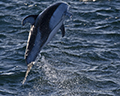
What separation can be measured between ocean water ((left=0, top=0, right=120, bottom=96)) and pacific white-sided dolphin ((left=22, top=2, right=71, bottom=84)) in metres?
1.68

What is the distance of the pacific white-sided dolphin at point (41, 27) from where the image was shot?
6262mm

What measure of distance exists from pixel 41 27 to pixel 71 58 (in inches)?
113

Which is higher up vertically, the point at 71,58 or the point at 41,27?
the point at 41,27

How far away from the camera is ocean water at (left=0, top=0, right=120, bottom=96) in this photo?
7.79 metres

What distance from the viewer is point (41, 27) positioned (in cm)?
650

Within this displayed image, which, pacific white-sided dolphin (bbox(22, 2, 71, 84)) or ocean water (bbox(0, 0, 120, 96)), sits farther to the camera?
ocean water (bbox(0, 0, 120, 96))

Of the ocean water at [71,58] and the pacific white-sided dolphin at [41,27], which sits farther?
the ocean water at [71,58]

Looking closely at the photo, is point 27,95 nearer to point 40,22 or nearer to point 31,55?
point 31,55

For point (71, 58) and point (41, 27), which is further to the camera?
point (71, 58)

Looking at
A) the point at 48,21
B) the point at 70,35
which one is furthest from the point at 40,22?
the point at 70,35

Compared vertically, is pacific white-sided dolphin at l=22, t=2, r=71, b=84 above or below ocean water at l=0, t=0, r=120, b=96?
above

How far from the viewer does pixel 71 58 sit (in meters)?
9.13

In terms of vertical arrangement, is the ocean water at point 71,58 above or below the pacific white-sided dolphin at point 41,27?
below

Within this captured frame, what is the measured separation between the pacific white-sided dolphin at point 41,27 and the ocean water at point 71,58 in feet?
5.51
